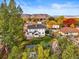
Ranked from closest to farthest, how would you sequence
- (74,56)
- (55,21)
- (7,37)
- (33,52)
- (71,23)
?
(74,56)
(33,52)
(7,37)
(71,23)
(55,21)

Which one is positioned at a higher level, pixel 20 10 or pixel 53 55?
pixel 20 10

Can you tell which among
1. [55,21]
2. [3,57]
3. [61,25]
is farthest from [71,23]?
[3,57]

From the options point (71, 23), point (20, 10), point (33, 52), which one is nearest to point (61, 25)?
point (71, 23)

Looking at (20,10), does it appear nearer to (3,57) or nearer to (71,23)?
(3,57)

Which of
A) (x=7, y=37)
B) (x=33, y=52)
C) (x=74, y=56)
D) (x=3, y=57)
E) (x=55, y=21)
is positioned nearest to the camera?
(x=74, y=56)

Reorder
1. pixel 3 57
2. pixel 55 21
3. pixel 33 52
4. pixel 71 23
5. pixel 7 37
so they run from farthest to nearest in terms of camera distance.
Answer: pixel 55 21 < pixel 71 23 < pixel 7 37 < pixel 3 57 < pixel 33 52

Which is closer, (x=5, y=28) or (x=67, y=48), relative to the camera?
(x=67, y=48)

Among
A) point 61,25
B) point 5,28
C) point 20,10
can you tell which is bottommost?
point 61,25

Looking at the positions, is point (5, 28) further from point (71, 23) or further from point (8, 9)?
point (71, 23)

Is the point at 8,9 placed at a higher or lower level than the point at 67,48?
higher
